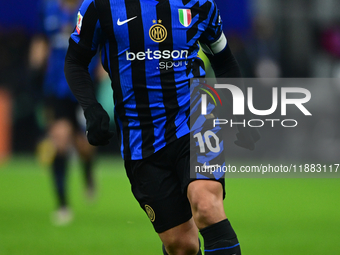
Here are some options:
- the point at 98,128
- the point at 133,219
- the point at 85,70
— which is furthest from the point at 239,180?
the point at 98,128

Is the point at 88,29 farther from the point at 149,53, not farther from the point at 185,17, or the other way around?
the point at 185,17

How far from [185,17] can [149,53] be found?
26cm

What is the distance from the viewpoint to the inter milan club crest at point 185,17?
9.43 feet

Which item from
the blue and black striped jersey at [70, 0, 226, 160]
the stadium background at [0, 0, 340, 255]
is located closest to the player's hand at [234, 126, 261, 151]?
the blue and black striped jersey at [70, 0, 226, 160]

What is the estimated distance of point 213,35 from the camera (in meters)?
3.04

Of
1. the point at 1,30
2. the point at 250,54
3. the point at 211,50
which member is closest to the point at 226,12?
the point at 250,54

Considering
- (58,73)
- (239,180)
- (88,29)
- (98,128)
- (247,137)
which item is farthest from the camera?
(239,180)

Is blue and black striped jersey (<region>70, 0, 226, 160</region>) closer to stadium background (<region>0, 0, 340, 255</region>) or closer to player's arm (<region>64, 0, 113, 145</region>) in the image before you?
player's arm (<region>64, 0, 113, 145</region>)

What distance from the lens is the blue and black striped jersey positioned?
2.84 m

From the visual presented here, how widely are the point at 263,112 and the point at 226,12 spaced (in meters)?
1.94

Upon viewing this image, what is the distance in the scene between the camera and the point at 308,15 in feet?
34.7

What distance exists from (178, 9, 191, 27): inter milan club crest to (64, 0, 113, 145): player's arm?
0.43m

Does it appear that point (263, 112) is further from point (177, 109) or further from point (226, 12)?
point (177, 109)

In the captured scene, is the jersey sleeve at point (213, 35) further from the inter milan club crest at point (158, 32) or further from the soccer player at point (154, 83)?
the inter milan club crest at point (158, 32)
